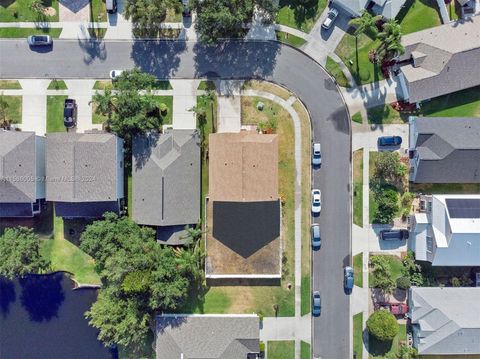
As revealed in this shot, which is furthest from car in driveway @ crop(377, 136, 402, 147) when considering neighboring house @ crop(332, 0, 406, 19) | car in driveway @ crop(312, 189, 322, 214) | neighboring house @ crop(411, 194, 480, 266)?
neighboring house @ crop(332, 0, 406, 19)

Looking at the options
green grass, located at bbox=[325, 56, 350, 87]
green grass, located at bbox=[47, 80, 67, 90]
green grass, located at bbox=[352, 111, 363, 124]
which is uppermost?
green grass, located at bbox=[325, 56, 350, 87]

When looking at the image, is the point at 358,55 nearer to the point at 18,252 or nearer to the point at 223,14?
the point at 223,14

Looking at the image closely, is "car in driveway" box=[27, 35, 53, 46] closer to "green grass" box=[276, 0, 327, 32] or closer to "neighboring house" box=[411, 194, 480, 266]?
"green grass" box=[276, 0, 327, 32]

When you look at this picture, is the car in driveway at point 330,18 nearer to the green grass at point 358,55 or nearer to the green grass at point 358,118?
the green grass at point 358,55

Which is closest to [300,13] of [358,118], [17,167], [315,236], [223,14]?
[223,14]

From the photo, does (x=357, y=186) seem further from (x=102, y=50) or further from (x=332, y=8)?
(x=102, y=50)

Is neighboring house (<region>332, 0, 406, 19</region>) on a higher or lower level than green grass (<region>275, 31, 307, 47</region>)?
higher
